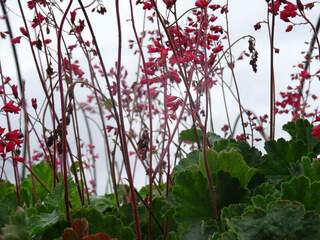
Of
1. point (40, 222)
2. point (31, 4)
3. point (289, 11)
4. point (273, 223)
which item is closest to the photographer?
point (273, 223)

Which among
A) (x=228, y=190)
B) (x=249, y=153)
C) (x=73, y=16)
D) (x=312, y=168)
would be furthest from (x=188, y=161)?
(x=73, y=16)

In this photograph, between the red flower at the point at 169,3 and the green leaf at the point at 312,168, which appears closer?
the green leaf at the point at 312,168

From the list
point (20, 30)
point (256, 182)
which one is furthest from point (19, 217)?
point (20, 30)

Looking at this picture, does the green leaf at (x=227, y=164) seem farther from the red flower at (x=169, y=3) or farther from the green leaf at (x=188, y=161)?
the red flower at (x=169, y=3)

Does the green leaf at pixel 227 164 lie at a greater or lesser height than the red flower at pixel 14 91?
lesser

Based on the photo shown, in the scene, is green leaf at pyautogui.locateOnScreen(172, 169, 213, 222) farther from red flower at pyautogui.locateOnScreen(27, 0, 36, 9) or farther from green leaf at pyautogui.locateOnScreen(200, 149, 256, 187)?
red flower at pyautogui.locateOnScreen(27, 0, 36, 9)

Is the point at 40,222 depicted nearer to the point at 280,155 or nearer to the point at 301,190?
the point at 301,190

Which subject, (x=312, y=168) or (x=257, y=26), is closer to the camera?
(x=312, y=168)

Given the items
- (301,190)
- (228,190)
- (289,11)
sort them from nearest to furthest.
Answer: (301,190)
(228,190)
(289,11)

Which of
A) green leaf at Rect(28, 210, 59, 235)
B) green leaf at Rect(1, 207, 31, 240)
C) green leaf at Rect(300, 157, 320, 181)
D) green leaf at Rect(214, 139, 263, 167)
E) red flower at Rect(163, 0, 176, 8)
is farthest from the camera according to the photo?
green leaf at Rect(214, 139, 263, 167)

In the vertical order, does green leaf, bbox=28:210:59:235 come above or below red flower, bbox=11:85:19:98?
below

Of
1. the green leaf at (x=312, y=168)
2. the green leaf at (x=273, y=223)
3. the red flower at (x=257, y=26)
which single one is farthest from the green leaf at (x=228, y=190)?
the red flower at (x=257, y=26)

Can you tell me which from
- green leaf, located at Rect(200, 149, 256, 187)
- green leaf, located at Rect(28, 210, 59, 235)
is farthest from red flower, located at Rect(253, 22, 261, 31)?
green leaf, located at Rect(28, 210, 59, 235)

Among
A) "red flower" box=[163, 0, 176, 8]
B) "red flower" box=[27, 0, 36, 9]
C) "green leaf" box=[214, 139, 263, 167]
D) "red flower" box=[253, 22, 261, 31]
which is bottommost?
"green leaf" box=[214, 139, 263, 167]
